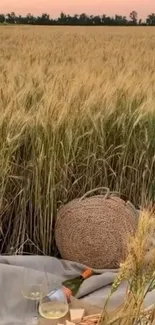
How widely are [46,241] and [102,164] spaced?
1.15 ft

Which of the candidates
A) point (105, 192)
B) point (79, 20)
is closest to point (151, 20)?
point (79, 20)

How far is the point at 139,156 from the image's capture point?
8.35 ft

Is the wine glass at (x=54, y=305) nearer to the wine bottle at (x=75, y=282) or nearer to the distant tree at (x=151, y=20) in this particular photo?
the wine bottle at (x=75, y=282)

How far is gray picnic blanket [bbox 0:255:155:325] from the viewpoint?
75.8 inches

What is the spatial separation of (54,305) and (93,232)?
1.93ft

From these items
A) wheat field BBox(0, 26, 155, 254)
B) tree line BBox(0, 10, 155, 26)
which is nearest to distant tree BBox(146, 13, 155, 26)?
tree line BBox(0, 10, 155, 26)

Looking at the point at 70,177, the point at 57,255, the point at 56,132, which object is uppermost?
the point at 56,132

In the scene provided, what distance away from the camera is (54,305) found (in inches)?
69.6

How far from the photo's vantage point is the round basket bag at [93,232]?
7.62 ft

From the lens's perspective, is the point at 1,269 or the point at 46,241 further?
the point at 46,241

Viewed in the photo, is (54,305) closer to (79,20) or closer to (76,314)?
(76,314)

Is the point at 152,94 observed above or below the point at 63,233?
above

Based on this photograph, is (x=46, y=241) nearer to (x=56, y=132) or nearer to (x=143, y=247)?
(x=56, y=132)

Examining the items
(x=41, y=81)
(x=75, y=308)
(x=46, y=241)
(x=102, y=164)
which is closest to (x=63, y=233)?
(x=46, y=241)
